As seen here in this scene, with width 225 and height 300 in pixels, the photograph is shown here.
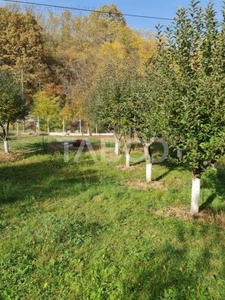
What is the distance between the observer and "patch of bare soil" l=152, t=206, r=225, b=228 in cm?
689

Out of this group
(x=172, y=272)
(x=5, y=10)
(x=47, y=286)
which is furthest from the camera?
(x=5, y=10)

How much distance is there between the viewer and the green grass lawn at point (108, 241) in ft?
13.6

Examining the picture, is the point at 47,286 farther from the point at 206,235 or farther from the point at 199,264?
the point at 206,235

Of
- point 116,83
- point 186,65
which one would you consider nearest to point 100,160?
point 116,83

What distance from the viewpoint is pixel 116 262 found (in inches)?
189

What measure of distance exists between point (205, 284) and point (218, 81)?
13.3 feet

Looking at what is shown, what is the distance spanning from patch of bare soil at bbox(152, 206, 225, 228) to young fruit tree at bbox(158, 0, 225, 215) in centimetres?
138


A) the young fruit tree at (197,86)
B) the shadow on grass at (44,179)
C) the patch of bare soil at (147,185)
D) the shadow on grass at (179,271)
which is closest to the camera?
the shadow on grass at (179,271)

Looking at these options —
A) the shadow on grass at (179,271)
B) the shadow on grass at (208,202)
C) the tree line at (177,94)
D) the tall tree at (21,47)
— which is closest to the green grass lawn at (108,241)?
the shadow on grass at (179,271)

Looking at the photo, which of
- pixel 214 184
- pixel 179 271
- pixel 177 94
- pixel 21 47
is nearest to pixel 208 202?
pixel 214 184

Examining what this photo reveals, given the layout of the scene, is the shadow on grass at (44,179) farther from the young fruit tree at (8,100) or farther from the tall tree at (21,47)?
the tall tree at (21,47)

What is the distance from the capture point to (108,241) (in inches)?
220

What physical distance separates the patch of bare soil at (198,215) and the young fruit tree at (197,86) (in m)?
1.38

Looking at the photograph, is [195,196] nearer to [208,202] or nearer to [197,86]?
[208,202]
